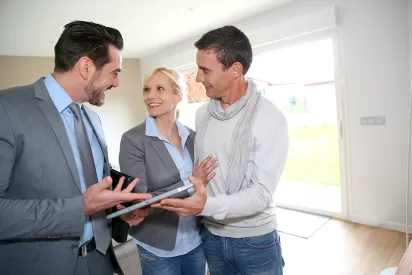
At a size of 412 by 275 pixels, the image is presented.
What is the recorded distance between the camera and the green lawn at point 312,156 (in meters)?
4.97

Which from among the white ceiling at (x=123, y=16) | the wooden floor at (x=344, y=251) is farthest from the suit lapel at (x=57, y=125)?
the white ceiling at (x=123, y=16)

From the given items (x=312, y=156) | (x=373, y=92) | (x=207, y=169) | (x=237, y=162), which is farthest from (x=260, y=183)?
(x=312, y=156)

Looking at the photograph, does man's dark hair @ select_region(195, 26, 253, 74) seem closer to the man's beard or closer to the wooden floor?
the man's beard

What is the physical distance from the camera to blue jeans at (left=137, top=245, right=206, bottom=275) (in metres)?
1.33

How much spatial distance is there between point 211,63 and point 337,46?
266cm

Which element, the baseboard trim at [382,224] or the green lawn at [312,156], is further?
the green lawn at [312,156]

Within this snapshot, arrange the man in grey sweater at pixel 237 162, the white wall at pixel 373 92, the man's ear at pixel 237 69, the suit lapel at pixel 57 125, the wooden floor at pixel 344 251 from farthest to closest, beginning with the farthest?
1. the white wall at pixel 373 92
2. the wooden floor at pixel 344 251
3. the man's ear at pixel 237 69
4. the man in grey sweater at pixel 237 162
5. the suit lapel at pixel 57 125

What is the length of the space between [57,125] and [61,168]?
0.15 metres

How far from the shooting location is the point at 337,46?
3.19 meters

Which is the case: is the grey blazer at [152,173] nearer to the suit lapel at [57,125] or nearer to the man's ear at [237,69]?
the suit lapel at [57,125]

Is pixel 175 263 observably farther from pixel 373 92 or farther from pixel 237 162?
pixel 373 92

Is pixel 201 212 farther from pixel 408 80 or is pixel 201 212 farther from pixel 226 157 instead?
pixel 408 80

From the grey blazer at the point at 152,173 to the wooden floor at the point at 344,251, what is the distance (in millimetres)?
1648

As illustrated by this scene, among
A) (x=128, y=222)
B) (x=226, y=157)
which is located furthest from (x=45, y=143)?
(x=226, y=157)
